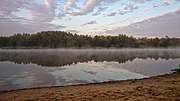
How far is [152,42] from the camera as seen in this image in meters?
179

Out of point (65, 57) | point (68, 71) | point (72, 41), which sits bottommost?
point (68, 71)

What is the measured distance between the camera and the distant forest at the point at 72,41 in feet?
456

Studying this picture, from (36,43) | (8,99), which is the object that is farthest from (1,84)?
(36,43)

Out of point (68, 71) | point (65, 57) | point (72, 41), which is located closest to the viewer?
point (68, 71)

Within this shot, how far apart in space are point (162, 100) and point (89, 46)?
150165 mm

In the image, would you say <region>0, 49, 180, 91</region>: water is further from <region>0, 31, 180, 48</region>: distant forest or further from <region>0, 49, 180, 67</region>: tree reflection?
<region>0, 31, 180, 48</region>: distant forest

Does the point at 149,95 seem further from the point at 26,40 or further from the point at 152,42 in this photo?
the point at 152,42

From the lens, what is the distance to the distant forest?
139 metres

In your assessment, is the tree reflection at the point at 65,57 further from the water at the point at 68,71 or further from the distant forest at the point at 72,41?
the distant forest at the point at 72,41

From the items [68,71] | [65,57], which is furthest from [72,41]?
[68,71]

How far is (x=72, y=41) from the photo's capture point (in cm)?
15138

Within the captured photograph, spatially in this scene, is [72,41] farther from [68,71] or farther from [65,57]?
[68,71]

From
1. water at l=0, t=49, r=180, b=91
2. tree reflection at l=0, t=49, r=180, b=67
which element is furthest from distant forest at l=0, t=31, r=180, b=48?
water at l=0, t=49, r=180, b=91

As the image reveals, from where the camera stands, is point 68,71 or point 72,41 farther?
point 72,41
